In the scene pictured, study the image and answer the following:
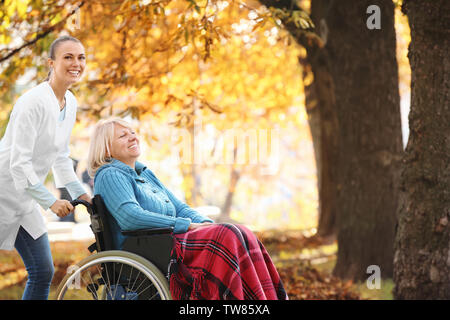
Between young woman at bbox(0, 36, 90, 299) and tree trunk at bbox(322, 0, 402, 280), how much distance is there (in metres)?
3.04

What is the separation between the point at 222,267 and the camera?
105 inches

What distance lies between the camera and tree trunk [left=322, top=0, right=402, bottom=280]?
5.35 metres

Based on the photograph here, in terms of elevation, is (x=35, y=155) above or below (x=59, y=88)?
below

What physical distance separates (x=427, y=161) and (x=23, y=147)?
2859 millimetres

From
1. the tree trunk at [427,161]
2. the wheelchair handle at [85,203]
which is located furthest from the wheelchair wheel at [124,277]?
the tree trunk at [427,161]

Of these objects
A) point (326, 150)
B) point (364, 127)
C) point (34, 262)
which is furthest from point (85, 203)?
point (326, 150)

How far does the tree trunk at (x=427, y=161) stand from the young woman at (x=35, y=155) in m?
2.50

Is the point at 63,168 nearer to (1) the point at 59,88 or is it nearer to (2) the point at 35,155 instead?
(2) the point at 35,155

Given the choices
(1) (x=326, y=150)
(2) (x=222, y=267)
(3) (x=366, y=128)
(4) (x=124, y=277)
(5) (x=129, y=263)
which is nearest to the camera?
(2) (x=222, y=267)

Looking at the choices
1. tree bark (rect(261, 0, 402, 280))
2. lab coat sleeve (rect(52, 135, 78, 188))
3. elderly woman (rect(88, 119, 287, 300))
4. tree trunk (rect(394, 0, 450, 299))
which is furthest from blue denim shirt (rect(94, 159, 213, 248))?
tree bark (rect(261, 0, 402, 280))

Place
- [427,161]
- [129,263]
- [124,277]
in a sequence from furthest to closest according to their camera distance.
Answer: [427,161] → [124,277] → [129,263]

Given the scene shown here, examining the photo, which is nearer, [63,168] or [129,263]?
[129,263]

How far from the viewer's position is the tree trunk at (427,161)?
4164mm

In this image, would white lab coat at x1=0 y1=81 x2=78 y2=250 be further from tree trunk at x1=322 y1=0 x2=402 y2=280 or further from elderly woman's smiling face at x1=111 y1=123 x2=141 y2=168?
tree trunk at x1=322 y1=0 x2=402 y2=280
